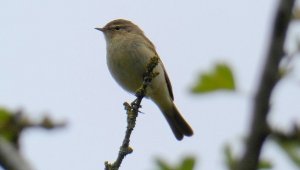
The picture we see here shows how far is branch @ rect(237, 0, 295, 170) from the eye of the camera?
749 millimetres

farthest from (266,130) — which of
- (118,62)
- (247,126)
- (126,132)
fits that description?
(118,62)

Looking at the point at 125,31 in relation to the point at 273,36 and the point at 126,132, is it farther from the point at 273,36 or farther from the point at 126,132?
the point at 273,36

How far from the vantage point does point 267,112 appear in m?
0.76

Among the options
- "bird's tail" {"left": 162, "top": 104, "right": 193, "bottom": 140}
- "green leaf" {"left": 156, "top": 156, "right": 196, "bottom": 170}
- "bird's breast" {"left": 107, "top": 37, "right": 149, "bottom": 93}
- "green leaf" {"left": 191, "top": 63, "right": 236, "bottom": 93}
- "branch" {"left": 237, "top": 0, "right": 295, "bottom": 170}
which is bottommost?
"branch" {"left": 237, "top": 0, "right": 295, "bottom": 170}

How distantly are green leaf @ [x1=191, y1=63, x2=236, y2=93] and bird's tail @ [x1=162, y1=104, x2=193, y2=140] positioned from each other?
255 inches

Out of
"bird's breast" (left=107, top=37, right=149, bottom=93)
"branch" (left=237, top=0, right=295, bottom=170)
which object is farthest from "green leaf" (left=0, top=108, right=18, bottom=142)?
"bird's breast" (left=107, top=37, right=149, bottom=93)

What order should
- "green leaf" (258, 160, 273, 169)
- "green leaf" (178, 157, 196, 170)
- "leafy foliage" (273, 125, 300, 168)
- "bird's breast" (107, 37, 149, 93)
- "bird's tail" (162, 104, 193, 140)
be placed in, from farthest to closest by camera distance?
"bird's tail" (162, 104, 193, 140) < "bird's breast" (107, 37, 149, 93) < "green leaf" (178, 157, 196, 170) < "green leaf" (258, 160, 273, 169) < "leafy foliage" (273, 125, 300, 168)

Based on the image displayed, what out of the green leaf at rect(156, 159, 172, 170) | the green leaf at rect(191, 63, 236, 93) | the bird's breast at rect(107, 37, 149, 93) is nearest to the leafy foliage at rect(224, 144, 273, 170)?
the green leaf at rect(191, 63, 236, 93)

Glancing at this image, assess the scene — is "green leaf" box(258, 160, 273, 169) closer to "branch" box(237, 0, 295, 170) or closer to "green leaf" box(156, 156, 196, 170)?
"green leaf" box(156, 156, 196, 170)

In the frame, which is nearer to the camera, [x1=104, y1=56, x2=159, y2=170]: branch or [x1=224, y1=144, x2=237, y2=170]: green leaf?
[x1=224, y1=144, x2=237, y2=170]: green leaf

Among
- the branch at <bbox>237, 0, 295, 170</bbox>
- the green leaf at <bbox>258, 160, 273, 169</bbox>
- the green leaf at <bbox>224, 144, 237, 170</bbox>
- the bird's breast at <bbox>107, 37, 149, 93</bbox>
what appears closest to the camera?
the branch at <bbox>237, 0, 295, 170</bbox>

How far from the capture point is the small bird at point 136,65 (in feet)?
21.8

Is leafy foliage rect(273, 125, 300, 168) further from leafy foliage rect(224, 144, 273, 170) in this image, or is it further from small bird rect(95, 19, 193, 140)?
small bird rect(95, 19, 193, 140)

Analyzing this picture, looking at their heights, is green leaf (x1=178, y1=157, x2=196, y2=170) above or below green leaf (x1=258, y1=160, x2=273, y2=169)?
above
